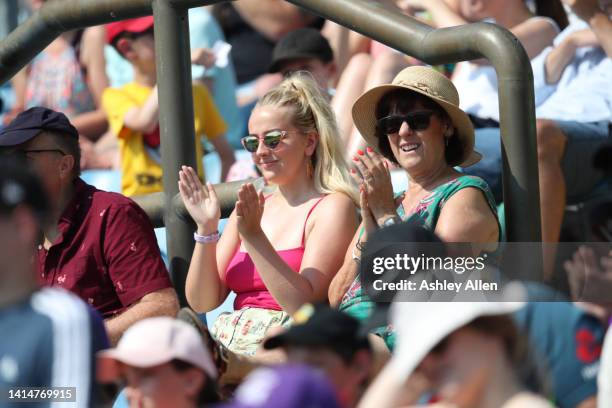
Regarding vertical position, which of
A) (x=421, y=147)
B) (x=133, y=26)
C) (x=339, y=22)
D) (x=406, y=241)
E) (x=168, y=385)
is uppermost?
(x=133, y=26)

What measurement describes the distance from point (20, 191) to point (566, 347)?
3.77 ft

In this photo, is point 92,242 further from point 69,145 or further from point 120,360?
point 120,360

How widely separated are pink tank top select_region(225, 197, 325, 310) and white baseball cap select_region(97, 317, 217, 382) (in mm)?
1136

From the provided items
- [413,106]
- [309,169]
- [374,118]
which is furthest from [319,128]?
[413,106]

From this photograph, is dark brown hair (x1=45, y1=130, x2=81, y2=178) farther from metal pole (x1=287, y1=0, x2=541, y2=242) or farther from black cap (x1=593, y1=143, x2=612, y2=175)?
black cap (x1=593, y1=143, x2=612, y2=175)

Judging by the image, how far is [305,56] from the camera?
5.63 meters

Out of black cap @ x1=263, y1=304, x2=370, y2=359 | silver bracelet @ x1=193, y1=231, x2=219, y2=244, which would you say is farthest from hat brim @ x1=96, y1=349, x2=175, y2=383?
silver bracelet @ x1=193, y1=231, x2=219, y2=244

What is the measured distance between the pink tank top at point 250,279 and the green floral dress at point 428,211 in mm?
300

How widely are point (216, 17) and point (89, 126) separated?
0.95m

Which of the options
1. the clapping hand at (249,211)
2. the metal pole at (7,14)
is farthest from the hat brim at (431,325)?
the metal pole at (7,14)

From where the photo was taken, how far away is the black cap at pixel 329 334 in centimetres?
246

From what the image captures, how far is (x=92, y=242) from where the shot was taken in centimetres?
383

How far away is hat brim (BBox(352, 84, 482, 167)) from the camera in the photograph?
3566mm

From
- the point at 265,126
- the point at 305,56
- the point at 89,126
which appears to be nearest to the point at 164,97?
the point at 265,126
